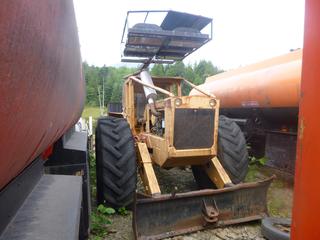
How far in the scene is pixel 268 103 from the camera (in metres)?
5.39

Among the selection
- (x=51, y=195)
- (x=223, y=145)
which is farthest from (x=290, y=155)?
(x=51, y=195)

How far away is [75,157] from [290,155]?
385 cm

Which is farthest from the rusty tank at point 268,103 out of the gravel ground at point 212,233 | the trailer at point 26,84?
the trailer at point 26,84

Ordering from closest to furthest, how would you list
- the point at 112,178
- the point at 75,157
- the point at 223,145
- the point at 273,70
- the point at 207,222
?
the point at 75,157
the point at 207,222
the point at 112,178
the point at 223,145
the point at 273,70

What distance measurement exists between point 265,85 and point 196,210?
2.67 metres

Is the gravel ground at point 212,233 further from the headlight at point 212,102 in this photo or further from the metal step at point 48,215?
the metal step at point 48,215

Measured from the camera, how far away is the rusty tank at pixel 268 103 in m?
5.02

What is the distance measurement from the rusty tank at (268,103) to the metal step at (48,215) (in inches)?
148

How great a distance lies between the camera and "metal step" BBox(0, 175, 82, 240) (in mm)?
1209

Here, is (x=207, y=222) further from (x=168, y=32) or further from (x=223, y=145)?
(x=168, y=32)

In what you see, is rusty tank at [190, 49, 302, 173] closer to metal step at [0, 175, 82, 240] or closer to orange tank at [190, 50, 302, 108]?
orange tank at [190, 50, 302, 108]

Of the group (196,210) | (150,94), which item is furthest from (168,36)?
(196,210)

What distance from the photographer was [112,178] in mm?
3893

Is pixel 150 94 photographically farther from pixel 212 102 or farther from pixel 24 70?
pixel 24 70
